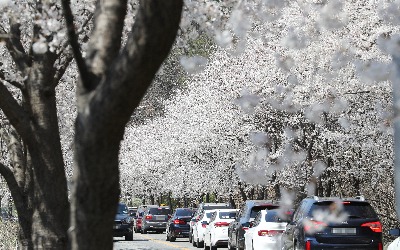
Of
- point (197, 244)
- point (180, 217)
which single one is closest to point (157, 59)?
point (197, 244)

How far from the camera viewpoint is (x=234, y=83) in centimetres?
4006

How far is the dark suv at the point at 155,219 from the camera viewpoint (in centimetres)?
5359

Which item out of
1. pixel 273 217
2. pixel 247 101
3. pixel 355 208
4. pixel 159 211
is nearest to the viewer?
pixel 355 208

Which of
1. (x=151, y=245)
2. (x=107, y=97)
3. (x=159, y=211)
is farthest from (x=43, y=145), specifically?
(x=159, y=211)

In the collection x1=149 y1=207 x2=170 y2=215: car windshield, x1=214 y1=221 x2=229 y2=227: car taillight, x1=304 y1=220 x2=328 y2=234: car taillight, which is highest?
x1=149 y1=207 x2=170 y2=215: car windshield

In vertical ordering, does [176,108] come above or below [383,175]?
above

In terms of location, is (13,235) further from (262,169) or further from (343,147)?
(262,169)

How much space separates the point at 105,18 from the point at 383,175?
1019 inches

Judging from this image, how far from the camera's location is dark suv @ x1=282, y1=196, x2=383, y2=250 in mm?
17781

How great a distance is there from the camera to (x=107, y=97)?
604cm

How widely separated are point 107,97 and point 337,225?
1260 centimetres

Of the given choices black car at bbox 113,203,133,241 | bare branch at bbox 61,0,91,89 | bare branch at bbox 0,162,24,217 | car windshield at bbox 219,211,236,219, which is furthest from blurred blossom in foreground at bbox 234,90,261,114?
bare branch at bbox 61,0,91,89

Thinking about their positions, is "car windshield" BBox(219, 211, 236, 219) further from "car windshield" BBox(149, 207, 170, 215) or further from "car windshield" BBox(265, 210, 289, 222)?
"car windshield" BBox(149, 207, 170, 215)

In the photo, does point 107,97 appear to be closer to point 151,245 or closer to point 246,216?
point 246,216
